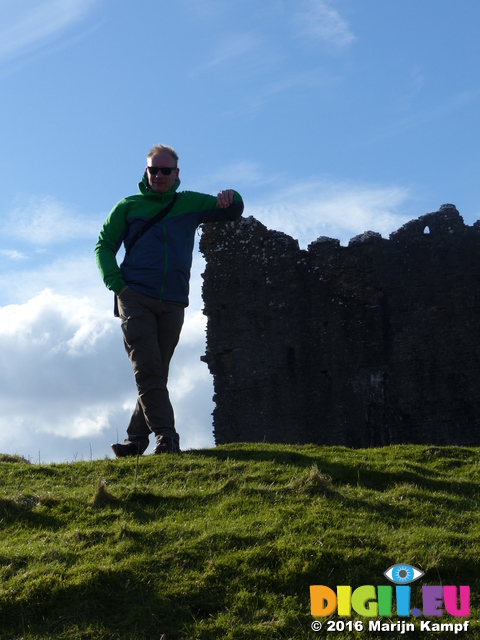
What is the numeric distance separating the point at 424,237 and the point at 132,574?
13.0m

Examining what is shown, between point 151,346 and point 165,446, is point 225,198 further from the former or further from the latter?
point 165,446

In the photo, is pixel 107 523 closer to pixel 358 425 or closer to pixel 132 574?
pixel 132 574

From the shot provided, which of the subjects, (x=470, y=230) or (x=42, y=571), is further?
(x=470, y=230)

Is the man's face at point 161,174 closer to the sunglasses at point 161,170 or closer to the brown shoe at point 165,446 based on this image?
the sunglasses at point 161,170

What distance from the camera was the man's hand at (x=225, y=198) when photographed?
941cm

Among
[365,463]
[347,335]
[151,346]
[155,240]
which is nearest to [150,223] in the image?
[155,240]

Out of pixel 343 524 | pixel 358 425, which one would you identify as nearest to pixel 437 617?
pixel 343 524

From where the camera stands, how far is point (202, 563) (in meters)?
6.14

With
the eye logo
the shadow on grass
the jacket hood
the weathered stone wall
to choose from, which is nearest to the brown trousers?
the shadow on grass

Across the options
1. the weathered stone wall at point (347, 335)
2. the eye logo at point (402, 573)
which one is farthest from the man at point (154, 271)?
the weathered stone wall at point (347, 335)

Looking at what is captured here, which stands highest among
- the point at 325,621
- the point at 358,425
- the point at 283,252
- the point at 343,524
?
the point at 283,252

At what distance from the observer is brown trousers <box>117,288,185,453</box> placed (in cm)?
920

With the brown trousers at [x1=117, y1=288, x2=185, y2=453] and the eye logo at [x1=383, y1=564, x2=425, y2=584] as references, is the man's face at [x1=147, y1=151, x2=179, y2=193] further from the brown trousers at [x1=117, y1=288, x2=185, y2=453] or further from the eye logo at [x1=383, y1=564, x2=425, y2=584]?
the eye logo at [x1=383, y1=564, x2=425, y2=584]

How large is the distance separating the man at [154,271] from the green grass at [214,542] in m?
0.74
